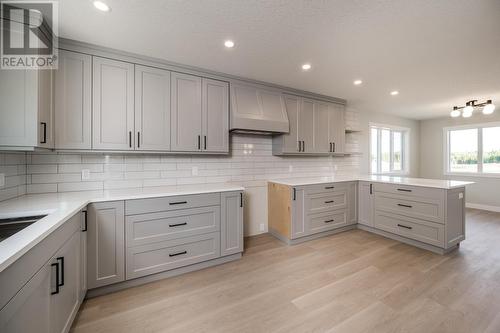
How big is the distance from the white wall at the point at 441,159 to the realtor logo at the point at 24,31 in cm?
807

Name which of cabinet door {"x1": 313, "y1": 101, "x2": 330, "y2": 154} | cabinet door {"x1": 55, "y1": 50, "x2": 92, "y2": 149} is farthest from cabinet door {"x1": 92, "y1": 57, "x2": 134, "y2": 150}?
cabinet door {"x1": 313, "y1": 101, "x2": 330, "y2": 154}

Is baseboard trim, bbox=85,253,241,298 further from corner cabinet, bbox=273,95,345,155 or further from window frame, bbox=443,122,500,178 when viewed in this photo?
window frame, bbox=443,122,500,178

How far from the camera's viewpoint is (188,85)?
104 inches

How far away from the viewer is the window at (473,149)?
496 cm

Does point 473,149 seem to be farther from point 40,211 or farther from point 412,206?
point 40,211

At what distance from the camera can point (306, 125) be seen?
363cm

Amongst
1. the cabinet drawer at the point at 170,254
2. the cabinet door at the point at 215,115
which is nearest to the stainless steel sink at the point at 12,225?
the cabinet drawer at the point at 170,254

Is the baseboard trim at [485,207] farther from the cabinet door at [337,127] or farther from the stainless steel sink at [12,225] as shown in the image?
the stainless steel sink at [12,225]

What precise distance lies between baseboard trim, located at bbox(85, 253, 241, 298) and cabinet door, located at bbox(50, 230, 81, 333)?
27 cm

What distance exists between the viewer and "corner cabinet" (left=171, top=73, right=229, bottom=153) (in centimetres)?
258

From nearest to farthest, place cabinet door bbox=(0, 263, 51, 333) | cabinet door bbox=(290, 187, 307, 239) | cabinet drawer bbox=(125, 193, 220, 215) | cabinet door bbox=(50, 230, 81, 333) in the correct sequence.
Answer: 1. cabinet door bbox=(0, 263, 51, 333)
2. cabinet door bbox=(50, 230, 81, 333)
3. cabinet drawer bbox=(125, 193, 220, 215)
4. cabinet door bbox=(290, 187, 307, 239)

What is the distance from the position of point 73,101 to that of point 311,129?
10.9 ft

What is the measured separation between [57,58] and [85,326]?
2.42m

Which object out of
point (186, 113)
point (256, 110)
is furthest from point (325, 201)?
point (186, 113)
